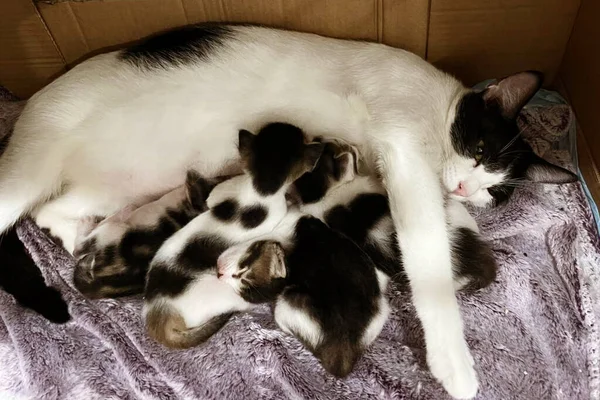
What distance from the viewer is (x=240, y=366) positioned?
135 cm

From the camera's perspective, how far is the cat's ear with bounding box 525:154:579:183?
1.41 m

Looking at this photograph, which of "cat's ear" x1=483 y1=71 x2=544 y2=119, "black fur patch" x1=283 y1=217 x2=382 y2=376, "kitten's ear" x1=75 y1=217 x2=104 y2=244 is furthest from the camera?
"kitten's ear" x1=75 y1=217 x2=104 y2=244

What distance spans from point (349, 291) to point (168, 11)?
87 cm

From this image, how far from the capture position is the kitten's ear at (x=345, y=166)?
1384mm

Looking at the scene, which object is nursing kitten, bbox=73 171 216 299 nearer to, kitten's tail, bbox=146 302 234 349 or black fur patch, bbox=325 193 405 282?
kitten's tail, bbox=146 302 234 349

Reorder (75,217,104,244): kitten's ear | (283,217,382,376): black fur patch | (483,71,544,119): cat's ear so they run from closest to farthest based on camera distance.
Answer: (283,217,382,376): black fur patch → (483,71,544,119): cat's ear → (75,217,104,244): kitten's ear

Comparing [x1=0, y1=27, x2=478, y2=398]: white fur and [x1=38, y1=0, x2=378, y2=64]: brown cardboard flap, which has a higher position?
[x1=38, y1=0, x2=378, y2=64]: brown cardboard flap

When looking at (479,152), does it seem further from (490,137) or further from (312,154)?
(312,154)

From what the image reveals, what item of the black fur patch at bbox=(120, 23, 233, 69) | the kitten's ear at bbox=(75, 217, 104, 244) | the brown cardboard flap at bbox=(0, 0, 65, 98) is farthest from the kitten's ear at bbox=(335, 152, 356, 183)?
the brown cardboard flap at bbox=(0, 0, 65, 98)

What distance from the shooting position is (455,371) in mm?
1261

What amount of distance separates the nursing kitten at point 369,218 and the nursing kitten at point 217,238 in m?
0.08

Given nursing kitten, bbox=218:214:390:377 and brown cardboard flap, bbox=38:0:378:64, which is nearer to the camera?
nursing kitten, bbox=218:214:390:377

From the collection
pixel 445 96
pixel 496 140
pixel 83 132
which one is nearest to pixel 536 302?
pixel 496 140

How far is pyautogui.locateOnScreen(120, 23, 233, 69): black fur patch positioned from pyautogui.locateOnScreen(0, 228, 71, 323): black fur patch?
0.56 metres
